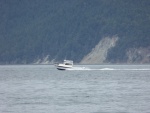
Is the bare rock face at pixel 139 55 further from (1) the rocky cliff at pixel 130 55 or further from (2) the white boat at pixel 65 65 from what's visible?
(2) the white boat at pixel 65 65

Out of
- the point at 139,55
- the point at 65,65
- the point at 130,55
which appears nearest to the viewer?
the point at 65,65

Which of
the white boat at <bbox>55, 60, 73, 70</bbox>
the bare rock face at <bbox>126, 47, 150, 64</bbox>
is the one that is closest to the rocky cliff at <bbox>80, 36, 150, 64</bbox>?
the bare rock face at <bbox>126, 47, 150, 64</bbox>

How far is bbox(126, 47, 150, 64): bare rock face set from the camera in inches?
7554

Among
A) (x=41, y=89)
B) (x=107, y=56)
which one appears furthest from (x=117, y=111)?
(x=107, y=56)

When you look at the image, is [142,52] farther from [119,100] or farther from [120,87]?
[119,100]

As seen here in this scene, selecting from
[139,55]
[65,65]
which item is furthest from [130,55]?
[65,65]

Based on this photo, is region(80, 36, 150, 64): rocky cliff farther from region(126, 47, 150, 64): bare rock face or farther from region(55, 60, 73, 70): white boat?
region(55, 60, 73, 70): white boat

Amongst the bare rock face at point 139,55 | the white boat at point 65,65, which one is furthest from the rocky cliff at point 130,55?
the white boat at point 65,65

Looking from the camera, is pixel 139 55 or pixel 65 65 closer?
pixel 65 65

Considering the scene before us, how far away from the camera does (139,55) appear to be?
193875 millimetres

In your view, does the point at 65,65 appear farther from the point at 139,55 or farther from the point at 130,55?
the point at 130,55

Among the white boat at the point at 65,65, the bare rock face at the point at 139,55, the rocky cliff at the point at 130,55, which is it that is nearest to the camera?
the white boat at the point at 65,65

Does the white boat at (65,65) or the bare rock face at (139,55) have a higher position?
the bare rock face at (139,55)

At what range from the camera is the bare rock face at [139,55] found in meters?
192
